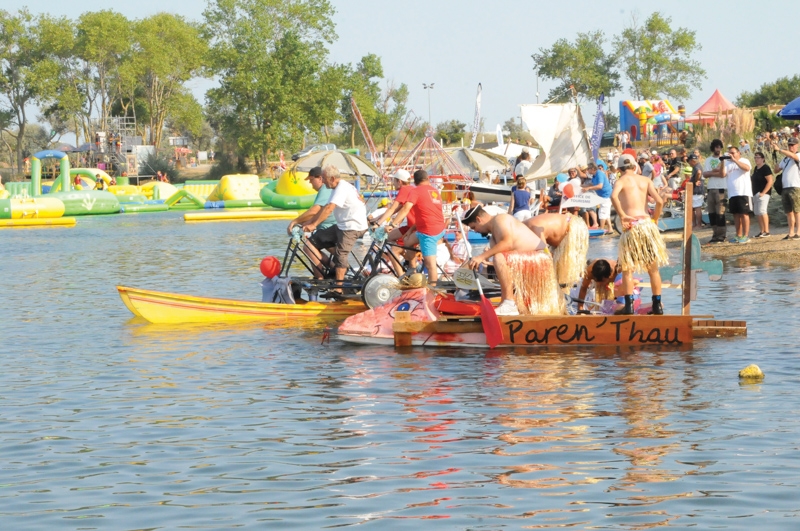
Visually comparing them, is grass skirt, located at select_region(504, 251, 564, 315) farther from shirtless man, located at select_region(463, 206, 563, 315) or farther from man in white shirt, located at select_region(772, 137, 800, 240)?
man in white shirt, located at select_region(772, 137, 800, 240)

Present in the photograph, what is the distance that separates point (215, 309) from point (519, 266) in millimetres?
4515

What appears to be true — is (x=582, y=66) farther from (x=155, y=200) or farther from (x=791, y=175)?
(x=791, y=175)

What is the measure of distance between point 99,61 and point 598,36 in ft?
133

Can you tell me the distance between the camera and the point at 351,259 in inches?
610

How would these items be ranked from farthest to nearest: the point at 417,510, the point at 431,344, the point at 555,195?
the point at 555,195, the point at 431,344, the point at 417,510

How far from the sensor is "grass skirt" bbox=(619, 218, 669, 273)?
11711mm

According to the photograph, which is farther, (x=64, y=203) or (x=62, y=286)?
(x=64, y=203)

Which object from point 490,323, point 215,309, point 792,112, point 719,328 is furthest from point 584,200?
point 792,112

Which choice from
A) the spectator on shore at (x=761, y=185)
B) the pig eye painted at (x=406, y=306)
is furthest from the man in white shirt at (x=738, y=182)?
the pig eye painted at (x=406, y=306)

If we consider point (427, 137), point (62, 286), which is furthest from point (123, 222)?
point (62, 286)

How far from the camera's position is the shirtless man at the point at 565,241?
12016mm

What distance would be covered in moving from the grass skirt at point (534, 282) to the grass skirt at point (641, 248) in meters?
0.79

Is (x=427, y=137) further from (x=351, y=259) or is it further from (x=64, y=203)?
(x=64, y=203)

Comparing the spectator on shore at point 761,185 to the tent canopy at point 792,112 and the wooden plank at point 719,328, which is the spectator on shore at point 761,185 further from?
the wooden plank at point 719,328
